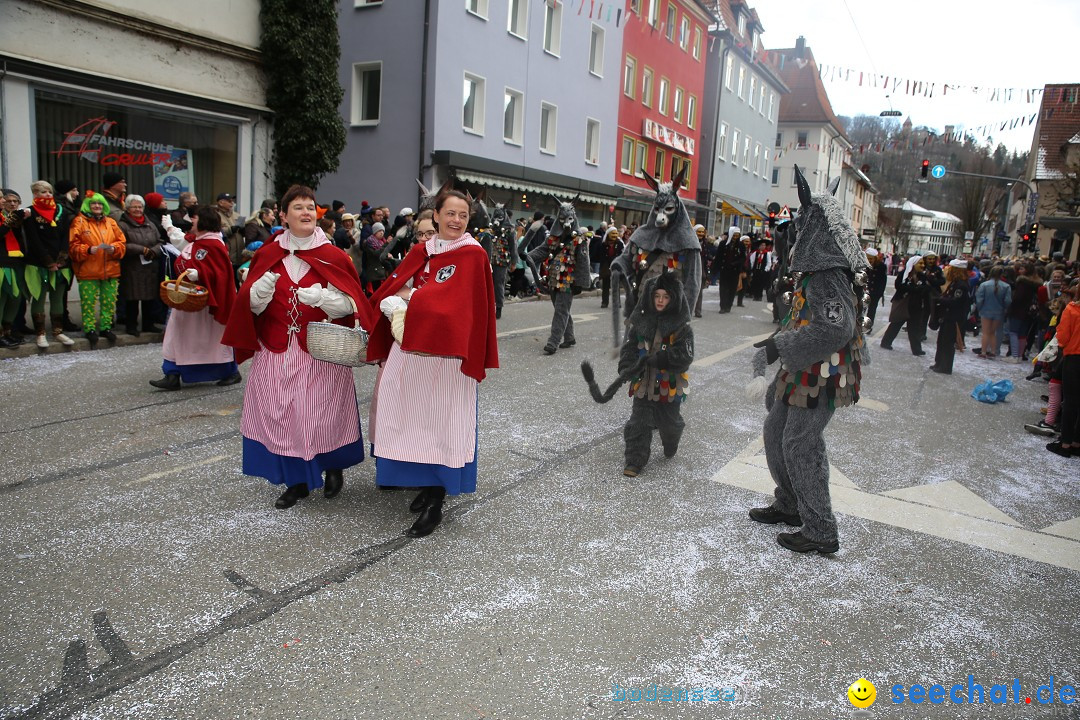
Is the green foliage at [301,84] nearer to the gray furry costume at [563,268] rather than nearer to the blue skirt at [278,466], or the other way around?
the gray furry costume at [563,268]

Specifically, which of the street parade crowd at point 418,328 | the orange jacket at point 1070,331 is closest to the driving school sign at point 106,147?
the street parade crowd at point 418,328

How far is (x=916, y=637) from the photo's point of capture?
334 cm

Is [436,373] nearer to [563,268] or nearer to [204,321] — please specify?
[204,321]

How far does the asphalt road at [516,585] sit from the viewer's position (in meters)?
2.76

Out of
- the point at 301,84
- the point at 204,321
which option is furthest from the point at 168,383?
the point at 301,84

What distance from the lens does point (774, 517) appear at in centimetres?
452

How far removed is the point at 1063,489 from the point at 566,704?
5019 millimetres

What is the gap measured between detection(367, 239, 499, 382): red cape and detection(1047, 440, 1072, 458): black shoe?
5781mm

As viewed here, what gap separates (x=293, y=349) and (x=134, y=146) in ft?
33.9

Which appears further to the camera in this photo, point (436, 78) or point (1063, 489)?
point (436, 78)

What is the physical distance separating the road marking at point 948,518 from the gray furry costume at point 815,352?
0.96 m

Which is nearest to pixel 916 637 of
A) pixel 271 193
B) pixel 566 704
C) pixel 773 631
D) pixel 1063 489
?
pixel 773 631

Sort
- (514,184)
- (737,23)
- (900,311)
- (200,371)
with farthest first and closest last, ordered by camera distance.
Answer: (737,23)
(514,184)
(900,311)
(200,371)

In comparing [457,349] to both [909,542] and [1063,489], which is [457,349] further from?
[1063,489]
